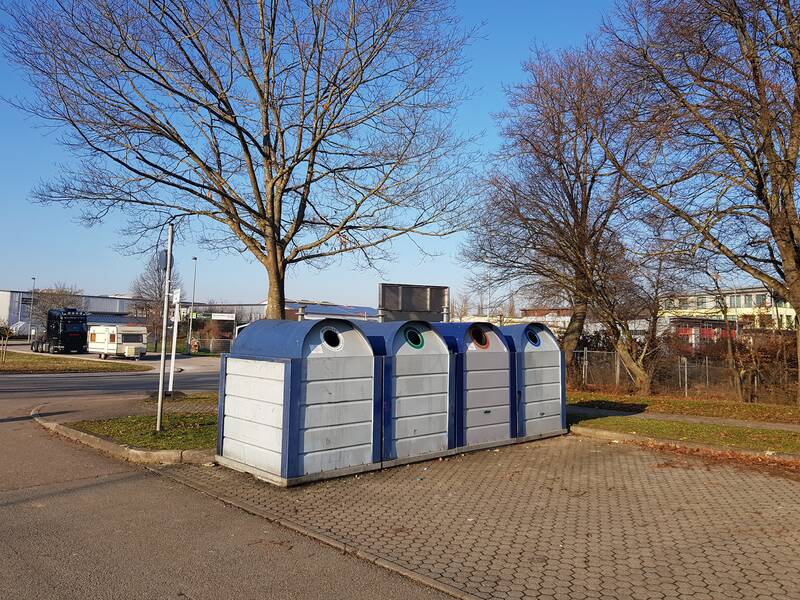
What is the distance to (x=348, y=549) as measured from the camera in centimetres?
516

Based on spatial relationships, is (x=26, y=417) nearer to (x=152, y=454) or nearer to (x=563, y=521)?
(x=152, y=454)

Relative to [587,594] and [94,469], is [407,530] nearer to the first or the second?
[587,594]

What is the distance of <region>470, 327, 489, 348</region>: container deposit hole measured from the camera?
9852 mm

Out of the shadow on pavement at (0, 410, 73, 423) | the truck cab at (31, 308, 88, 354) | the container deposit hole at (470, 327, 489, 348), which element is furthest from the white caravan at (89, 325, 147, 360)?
the container deposit hole at (470, 327, 489, 348)

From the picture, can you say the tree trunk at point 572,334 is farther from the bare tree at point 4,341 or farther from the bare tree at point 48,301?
the bare tree at point 48,301

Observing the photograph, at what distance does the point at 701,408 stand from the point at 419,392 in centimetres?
1075

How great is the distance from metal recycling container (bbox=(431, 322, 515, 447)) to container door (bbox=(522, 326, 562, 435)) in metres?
0.51

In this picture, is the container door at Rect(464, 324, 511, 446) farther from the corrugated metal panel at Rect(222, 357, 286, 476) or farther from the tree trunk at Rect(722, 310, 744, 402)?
the tree trunk at Rect(722, 310, 744, 402)

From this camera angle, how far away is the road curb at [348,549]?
171 inches

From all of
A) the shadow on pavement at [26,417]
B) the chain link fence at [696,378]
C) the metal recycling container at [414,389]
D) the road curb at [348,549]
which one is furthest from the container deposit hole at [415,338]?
the chain link fence at [696,378]

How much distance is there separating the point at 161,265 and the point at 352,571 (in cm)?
738

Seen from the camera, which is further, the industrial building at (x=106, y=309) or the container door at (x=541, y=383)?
the industrial building at (x=106, y=309)

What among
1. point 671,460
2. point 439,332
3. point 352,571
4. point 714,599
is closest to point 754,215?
point 671,460

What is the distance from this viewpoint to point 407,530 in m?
5.70
